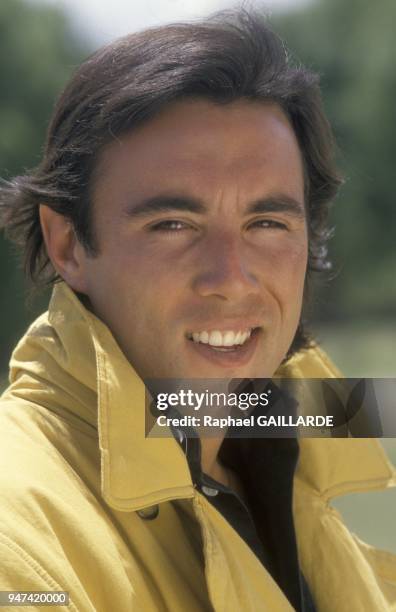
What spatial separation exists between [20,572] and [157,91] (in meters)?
0.91

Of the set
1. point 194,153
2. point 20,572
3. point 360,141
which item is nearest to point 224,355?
point 194,153

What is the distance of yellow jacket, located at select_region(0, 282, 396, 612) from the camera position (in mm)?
1364

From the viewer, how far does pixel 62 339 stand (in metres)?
1.65

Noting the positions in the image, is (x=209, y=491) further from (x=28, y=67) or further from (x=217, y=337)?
(x=28, y=67)

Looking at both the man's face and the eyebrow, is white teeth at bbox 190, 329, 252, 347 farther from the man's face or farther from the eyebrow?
the eyebrow

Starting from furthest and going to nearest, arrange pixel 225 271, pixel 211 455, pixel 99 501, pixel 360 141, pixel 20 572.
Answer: pixel 360 141
pixel 211 455
pixel 225 271
pixel 99 501
pixel 20 572

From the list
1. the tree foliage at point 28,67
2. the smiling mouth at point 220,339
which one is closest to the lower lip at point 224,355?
the smiling mouth at point 220,339

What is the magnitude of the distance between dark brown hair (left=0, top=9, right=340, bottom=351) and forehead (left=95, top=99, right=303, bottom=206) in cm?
2

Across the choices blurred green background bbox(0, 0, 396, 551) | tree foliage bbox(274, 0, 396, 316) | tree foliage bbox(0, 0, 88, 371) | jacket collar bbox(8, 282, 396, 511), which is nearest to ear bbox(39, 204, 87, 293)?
jacket collar bbox(8, 282, 396, 511)

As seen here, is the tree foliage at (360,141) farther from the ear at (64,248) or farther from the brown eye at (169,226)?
the brown eye at (169,226)

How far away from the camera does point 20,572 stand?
50.0 inches

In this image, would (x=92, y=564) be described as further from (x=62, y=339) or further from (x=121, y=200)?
(x=121, y=200)

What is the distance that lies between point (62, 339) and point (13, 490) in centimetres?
35

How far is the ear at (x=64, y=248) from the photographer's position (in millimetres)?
1893
